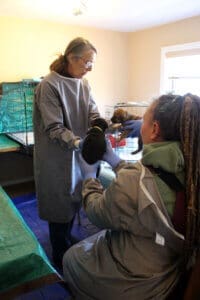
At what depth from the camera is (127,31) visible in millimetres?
3340

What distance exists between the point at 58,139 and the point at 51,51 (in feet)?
6.05

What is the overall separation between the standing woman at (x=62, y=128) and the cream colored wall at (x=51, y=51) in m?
1.42

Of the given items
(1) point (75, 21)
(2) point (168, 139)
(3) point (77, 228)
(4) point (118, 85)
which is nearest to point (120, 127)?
(2) point (168, 139)

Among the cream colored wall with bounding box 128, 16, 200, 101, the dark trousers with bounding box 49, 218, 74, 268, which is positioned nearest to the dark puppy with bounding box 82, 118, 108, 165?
the dark trousers with bounding box 49, 218, 74, 268

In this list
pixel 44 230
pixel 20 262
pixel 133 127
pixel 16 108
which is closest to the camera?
pixel 20 262

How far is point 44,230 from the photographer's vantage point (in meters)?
2.27

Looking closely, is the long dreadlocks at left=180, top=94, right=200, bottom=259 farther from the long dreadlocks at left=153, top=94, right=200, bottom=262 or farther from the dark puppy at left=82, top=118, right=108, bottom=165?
the dark puppy at left=82, top=118, right=108, bottom=165

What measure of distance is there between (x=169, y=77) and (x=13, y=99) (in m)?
1.73

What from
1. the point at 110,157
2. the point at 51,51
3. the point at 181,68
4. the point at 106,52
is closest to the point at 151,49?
the point at 181,68

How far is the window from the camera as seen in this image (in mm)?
2862

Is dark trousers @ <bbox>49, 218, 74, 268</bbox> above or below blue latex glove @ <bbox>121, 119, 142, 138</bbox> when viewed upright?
below

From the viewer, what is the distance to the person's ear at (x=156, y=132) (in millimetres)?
912

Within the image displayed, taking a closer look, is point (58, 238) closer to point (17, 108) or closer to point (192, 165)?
point (192, 165)

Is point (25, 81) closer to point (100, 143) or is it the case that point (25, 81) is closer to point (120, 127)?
point (120, 127)
